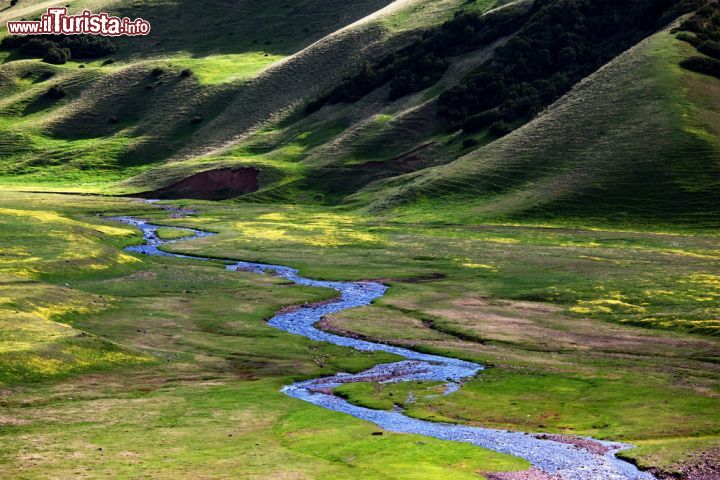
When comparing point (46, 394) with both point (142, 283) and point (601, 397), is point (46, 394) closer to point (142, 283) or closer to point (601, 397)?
point (601, 397)

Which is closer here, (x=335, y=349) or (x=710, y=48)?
(x=335, y=349)

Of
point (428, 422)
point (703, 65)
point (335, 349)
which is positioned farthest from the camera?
point (703, 65)

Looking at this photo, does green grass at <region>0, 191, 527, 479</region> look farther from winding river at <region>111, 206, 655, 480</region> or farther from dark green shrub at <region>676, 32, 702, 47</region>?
dark green shrub at <region>676, 32, 702, 47</region>

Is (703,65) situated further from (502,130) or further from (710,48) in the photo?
(502,130)

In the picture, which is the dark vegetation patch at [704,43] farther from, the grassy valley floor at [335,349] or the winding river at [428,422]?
the winding river at [428,422]

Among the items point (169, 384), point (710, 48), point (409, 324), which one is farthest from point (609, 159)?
point (169, 384)

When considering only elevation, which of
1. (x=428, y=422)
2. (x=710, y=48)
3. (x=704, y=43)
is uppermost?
(x=704, y=43)

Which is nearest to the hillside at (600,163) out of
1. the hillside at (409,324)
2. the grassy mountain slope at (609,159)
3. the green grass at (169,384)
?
the grassy mountain slope at (609,159)
